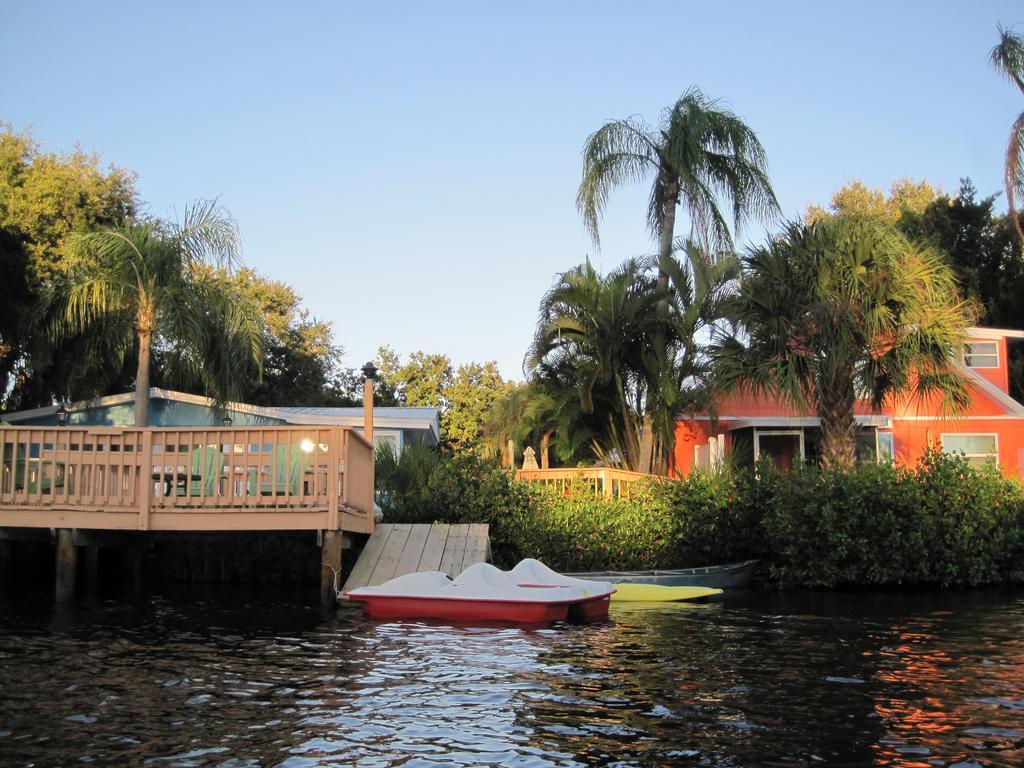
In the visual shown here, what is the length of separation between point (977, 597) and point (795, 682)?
33.2 ft

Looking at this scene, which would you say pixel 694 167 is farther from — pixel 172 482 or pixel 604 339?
Result: pixel 172 482

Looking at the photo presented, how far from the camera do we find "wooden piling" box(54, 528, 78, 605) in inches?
576

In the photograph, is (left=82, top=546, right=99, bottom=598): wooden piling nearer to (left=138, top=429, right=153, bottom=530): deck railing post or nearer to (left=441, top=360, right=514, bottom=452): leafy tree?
Answer: (left=138, top=429, right=153, bottom=530): deck railing post

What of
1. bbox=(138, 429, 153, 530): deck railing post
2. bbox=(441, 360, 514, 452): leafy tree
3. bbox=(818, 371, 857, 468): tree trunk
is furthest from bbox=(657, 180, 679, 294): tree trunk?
bbox=(441, 360, 514, 452): leafy tree

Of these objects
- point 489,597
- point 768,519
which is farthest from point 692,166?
point 489,597

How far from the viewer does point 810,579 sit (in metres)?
18.3

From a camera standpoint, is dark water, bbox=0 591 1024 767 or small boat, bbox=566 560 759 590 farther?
small boat, bbox=566 560 759 590

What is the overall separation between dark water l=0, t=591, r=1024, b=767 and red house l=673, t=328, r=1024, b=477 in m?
13.7

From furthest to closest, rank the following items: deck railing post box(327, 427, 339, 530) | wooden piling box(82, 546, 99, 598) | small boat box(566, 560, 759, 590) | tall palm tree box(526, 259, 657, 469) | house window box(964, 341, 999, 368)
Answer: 1. house window box(964, 341, 999, 368)
2. tall palm tree box(526, 259, 657, 469)
3. wooden piling box(82, 546, 99, 598)
4. small boat box(566, 560, 759, 590)
5. deck railing post box(327, 427, 339, 530)

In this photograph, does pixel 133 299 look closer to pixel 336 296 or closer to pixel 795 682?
pixel 336 296

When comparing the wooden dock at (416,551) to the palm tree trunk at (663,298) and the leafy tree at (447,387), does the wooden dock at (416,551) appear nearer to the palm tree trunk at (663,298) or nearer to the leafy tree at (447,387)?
the palm tree trunk at (663,298)

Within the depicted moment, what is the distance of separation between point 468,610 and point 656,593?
14.4 feet

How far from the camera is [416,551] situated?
623 inches

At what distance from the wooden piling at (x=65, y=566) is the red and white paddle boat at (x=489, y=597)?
4484mm
